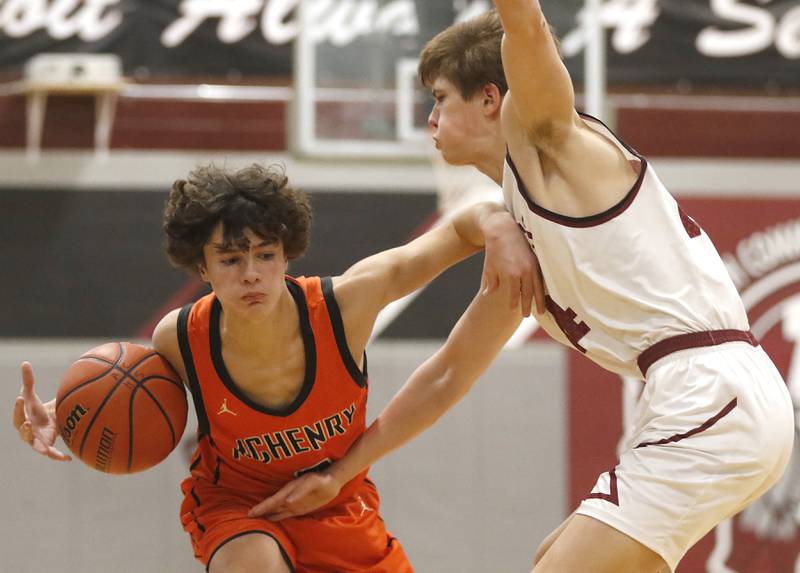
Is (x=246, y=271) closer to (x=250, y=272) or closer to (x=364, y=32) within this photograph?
(x=250, y=272)

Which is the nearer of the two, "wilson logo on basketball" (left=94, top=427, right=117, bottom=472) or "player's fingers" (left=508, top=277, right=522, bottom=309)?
"player's fingers" (left=508, top=277, right=522, bottom=309)

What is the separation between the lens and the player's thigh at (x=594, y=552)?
3080 mm

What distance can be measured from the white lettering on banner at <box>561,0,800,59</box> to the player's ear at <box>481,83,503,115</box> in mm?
5423

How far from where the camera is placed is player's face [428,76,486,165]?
379cm

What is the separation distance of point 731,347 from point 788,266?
515 cm

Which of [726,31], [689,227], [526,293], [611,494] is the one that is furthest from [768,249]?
[611,494]

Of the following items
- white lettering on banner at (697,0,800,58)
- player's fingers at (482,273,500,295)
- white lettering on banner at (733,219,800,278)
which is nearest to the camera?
player's fingers at (482,273,500,295)

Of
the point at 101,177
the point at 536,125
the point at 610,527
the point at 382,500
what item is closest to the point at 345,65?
the point at 101,177

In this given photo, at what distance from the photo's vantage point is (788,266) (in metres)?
8.09

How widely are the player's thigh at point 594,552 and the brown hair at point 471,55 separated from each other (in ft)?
4.66

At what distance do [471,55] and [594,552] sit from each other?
1.61 metres

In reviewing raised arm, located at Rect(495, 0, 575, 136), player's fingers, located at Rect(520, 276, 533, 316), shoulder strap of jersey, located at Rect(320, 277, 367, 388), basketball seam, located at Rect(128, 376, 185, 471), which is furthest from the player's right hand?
raised arm, located at Rect(495, 0, 575, 136)

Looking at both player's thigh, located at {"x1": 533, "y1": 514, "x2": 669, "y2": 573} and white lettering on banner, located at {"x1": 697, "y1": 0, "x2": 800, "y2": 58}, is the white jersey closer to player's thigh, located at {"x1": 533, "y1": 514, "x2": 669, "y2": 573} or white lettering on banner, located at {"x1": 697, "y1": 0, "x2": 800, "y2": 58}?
player's thigh, located at {"x1": 533, "y1": 514, "x2": 669, "y2": 573}

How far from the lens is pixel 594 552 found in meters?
3.08
